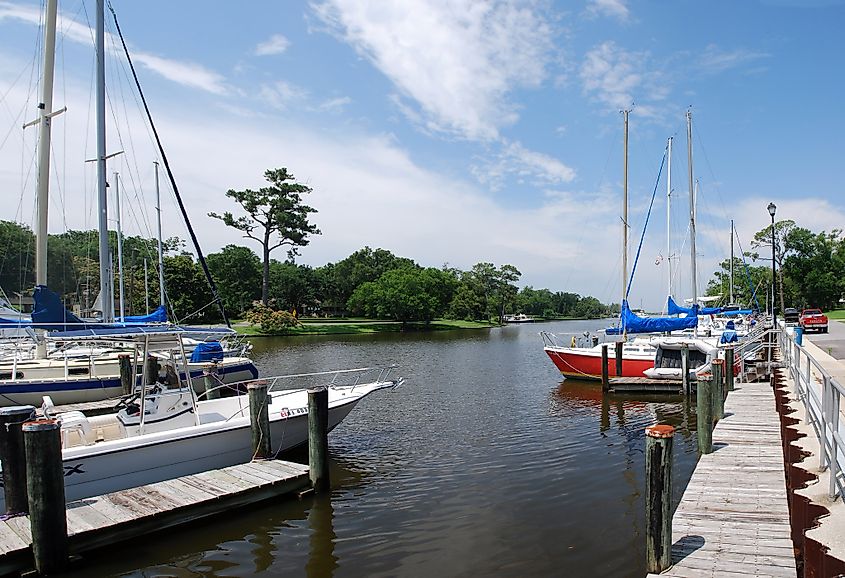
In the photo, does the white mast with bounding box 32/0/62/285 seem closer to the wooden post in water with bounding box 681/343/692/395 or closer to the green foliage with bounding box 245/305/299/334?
the wooden post in water with bounding box 681/343/692/395

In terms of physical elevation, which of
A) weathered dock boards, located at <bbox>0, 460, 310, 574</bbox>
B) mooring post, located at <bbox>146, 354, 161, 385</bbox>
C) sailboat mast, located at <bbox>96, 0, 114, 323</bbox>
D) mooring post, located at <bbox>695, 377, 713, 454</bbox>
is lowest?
weathered dock boards, located at <bbox>0, 460, 310, 574</bbox>

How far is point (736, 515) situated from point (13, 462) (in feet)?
32.7

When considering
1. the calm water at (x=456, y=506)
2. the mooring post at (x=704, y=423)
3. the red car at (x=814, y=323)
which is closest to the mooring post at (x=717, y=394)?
the calm water at (x=456, y=506)

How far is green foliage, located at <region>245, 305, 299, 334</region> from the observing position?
64.6 m

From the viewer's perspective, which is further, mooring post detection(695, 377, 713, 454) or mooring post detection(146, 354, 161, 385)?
mooring post detection(146, 354, 161, 385)

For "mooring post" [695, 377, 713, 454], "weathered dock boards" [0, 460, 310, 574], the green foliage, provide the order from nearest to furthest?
"weathered dock boards" [0, 460, 310, 574] < "mooring post" [695, 377, 713, 454] < the green foliage

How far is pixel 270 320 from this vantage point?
6475cm

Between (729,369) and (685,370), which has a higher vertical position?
(729,369)

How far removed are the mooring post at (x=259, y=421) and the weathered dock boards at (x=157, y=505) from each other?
34cm

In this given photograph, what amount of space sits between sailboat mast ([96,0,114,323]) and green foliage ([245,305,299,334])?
43226mm

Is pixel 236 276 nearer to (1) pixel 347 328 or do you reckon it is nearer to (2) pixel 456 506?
(1) pixel 347 328

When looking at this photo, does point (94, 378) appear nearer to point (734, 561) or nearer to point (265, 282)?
point (734, 561)

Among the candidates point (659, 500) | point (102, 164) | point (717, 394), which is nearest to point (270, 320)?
point (102, 164)

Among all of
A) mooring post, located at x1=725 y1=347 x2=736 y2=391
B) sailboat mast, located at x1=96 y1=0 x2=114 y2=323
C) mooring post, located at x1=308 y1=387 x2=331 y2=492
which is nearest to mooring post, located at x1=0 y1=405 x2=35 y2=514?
mooring post, located at x1=308 y1=387 x2=331 y2=492
